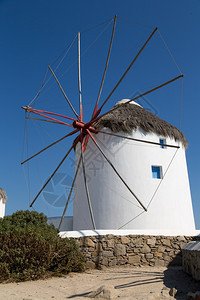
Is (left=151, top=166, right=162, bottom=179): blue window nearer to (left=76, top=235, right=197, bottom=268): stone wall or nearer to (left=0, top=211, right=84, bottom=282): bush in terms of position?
(left=76, top=235, right=197, bottom=268): stone wall

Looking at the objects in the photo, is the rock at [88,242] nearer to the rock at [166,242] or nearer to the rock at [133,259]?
the rock at [133,259]

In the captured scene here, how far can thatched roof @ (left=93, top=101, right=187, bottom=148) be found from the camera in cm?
1118

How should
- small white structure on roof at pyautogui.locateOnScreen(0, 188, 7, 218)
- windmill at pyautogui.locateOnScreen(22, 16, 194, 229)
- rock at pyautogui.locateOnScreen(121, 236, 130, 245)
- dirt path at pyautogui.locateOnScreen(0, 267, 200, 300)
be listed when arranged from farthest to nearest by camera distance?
small white structure on roof at pyautogui.locateOnScreen(0, 188, 7, 218)
windmill at pyautogui.locateOnScreen(22, 16, 194, 229)
rock at pyautogui.locateOnScreen(121, 236, 130, 245)
dirt path at pyautogui.locateOnScreen(0, 267, 200, 300)

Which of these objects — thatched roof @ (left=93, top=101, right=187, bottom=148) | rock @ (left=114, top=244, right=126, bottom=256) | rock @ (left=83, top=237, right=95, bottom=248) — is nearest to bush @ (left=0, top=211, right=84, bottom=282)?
rock @ (left=83, top=237, right=95, bottom=248)

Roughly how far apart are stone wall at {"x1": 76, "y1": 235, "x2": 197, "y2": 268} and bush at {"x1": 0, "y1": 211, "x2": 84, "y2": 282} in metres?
0.45

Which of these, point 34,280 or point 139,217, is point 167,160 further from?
point 34,280

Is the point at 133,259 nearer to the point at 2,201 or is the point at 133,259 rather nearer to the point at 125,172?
the point at 125,172

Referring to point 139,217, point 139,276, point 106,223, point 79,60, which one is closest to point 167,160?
point 139,217

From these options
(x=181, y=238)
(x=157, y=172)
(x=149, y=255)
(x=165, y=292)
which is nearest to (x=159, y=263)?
(x=149, y=255)

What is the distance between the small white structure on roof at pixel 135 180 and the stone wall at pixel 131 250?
87.8 inches

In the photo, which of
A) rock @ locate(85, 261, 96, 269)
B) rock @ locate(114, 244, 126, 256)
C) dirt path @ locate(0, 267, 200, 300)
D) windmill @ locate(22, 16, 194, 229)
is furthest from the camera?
windmill @ locate(22, 16, 194, 229)

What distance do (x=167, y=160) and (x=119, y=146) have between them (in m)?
2.12

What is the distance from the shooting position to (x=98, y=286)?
492 cm

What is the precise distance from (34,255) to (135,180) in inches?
225
